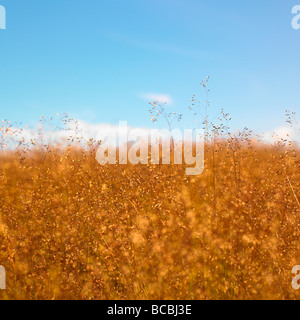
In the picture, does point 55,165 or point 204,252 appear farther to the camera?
point 55,165

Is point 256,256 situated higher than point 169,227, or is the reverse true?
point 169,227

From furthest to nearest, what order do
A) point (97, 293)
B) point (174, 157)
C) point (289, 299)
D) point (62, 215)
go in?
point (174, 157) < point (62, 215) < point (97, 293) < point (289, 299)

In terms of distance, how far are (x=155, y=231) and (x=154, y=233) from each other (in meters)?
0.05

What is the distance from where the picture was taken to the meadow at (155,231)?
2.55 meters

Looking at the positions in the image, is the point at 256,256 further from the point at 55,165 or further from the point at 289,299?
the point at 55,165

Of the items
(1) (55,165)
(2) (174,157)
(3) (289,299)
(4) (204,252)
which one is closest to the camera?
(3) (289,299)

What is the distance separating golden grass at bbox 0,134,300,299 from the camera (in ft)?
8.37

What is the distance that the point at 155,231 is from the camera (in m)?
2.66

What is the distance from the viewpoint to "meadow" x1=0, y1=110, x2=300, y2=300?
2.55 metres

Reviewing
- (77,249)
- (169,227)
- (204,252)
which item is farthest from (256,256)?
(77,249)

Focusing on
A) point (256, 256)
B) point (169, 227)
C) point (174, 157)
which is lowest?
point (256, 256)

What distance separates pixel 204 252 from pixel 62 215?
1.50 metres

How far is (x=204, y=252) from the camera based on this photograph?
2.70m

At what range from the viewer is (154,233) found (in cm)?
270
